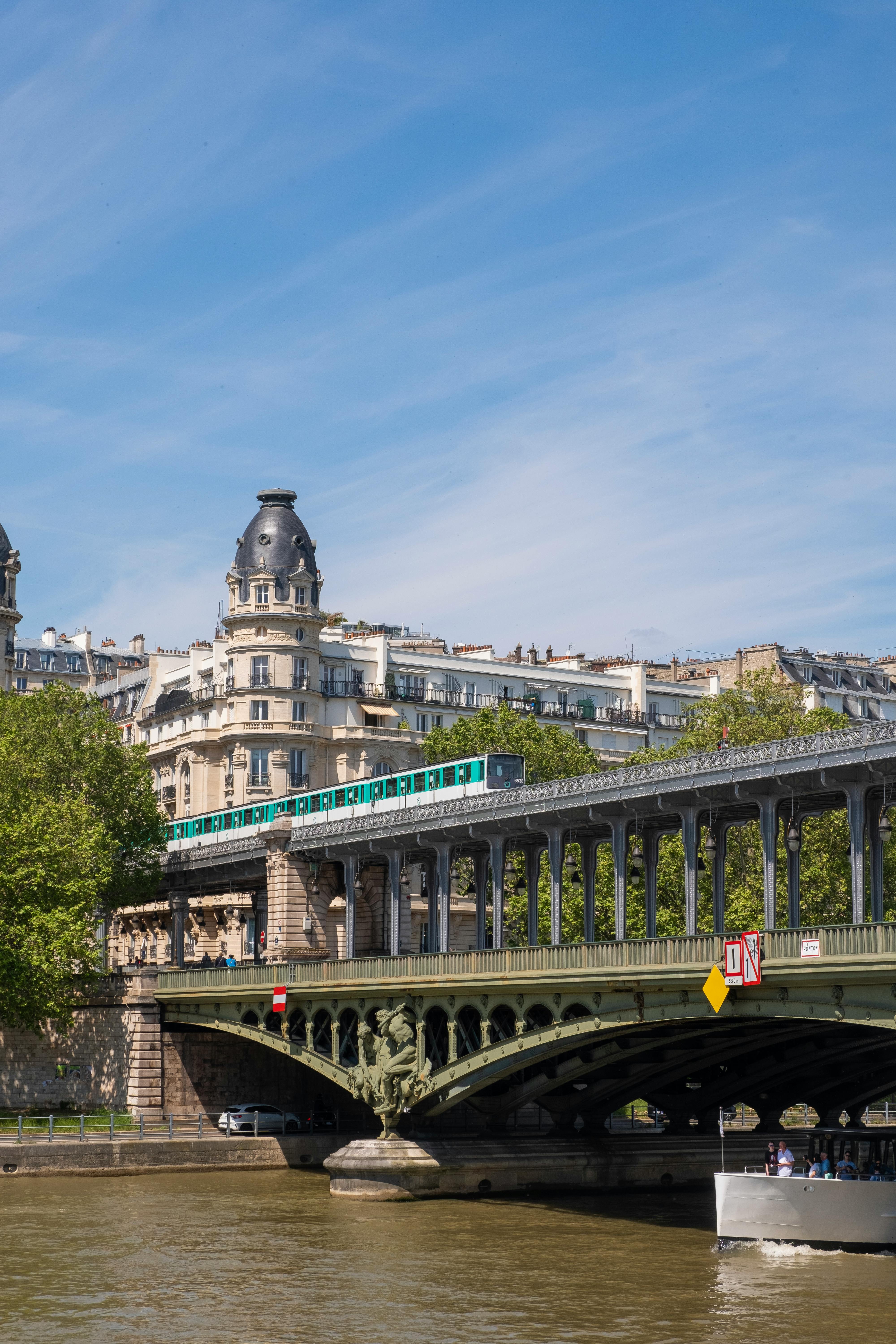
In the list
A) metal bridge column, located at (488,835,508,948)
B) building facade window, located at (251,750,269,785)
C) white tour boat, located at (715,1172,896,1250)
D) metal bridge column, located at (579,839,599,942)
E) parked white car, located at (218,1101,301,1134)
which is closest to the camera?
white tour boat, located at (715,1172,896,1250)

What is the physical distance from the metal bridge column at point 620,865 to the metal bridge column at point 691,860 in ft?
6.19

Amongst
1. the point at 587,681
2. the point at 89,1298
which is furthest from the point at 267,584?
the point at 89,1298

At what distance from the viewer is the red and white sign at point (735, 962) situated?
1738 inches

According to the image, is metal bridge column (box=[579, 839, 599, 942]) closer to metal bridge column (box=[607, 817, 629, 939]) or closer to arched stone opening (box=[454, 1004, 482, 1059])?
arched stone opening (box=[454, 1004, 482, 1059])

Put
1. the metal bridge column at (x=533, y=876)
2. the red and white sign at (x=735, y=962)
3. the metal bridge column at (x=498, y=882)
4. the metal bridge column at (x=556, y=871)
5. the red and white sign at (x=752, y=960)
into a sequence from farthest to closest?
the metal bridge column at (x=533, y=876) < the metal bridge column at (x=498, y=882) < the metal bridge column at (x=556, y=871) < the red and white sign at (x=735, y=962) < the red and white sign at (x=752, y=960)

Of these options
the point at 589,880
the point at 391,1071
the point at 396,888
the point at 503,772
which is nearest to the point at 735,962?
the point at 589,880

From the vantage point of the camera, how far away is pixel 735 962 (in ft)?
145

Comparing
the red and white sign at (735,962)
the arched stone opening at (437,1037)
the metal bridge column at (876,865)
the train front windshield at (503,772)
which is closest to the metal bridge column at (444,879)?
the arched stone opening at (437,1037)

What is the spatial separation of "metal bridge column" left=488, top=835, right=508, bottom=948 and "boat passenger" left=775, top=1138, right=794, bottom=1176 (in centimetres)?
1267

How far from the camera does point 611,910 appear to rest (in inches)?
3167

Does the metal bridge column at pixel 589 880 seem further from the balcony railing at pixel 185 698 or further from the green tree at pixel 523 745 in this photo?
the balcony railing at pixel 185 698

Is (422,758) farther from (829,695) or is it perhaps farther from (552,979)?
(552,979)

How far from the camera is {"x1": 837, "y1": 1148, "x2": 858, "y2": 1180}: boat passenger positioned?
159 feet

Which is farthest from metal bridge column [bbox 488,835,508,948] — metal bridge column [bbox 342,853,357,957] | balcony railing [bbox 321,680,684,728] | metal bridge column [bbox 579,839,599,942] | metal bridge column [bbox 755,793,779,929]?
balcony railing [bbox 321,680,684,728]
